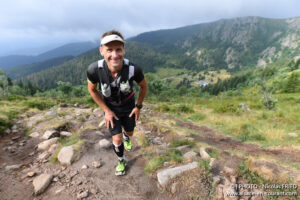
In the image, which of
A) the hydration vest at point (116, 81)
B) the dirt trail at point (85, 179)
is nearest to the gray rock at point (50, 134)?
the dirt trail at point (85, 179)

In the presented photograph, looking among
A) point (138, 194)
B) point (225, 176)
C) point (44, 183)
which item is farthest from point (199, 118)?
point (44, 183)

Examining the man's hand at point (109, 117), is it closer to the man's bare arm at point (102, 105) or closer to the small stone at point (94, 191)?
the man's bare arm at point (102, 105)

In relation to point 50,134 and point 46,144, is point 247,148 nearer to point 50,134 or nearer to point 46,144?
point 46,144

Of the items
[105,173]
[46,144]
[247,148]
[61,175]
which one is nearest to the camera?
[61,175]

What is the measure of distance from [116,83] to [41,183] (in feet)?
10.7

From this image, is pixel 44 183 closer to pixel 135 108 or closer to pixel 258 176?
pixel 135 108

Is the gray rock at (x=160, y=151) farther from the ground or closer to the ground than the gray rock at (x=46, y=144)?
closer to the ground

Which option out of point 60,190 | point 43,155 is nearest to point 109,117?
point 60,190

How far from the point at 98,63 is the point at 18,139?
22.5ft

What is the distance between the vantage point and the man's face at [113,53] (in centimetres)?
338

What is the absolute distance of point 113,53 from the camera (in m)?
3.39

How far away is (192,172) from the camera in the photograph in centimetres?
383

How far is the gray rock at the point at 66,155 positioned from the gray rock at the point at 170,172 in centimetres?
294

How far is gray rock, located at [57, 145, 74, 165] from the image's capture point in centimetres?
479
